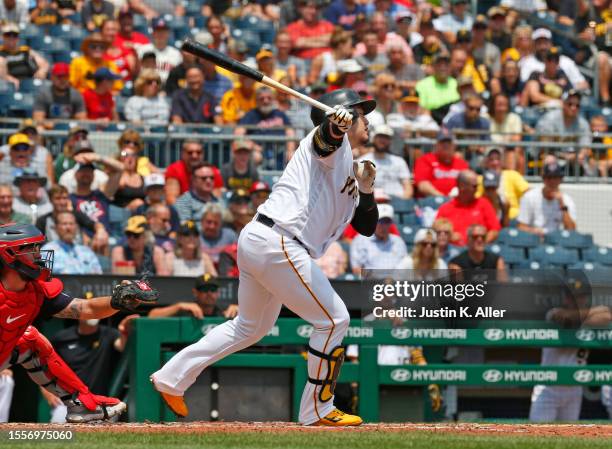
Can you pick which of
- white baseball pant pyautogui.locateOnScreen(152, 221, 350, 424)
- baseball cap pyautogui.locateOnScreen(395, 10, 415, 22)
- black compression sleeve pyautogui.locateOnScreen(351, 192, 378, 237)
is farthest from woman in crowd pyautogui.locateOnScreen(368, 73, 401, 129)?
white baseball pant pyautogui.locateOnScreen(152, 221, 350, 424)

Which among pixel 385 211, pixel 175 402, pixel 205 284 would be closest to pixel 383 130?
pixel 385 211

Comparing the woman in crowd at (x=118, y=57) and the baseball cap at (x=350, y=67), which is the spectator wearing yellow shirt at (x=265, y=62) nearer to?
the baseball cap at (x=350, y=67)

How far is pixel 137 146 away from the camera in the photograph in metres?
12.1

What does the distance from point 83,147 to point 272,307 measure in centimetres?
486

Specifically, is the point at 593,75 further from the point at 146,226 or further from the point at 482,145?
the point at 146,226

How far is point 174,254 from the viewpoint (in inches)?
432

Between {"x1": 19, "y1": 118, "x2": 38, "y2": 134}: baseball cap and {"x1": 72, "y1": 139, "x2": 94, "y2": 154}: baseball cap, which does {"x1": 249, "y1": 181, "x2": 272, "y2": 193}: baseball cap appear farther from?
{"x1": 19, "y1": 118, "x2": 38, "y2": 134}: baseball cap

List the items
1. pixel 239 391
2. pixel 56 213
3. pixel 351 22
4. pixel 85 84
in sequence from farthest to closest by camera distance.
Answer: pixel 351 22 < pixel 85 84 < pixel 56 213 < pixel 239 391

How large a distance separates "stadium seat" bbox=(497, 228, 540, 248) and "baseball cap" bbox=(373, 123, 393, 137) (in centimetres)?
142

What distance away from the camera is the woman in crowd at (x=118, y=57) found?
13984mm

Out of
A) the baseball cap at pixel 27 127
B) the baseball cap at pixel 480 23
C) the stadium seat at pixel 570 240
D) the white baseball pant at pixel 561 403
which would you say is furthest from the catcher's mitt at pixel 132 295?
the baseball cap at pixel 480 23

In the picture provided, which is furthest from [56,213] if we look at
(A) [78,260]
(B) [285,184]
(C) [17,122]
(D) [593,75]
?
(D) [593,75]

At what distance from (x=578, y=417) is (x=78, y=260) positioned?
4.11 m

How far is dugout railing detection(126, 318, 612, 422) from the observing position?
368 inches
